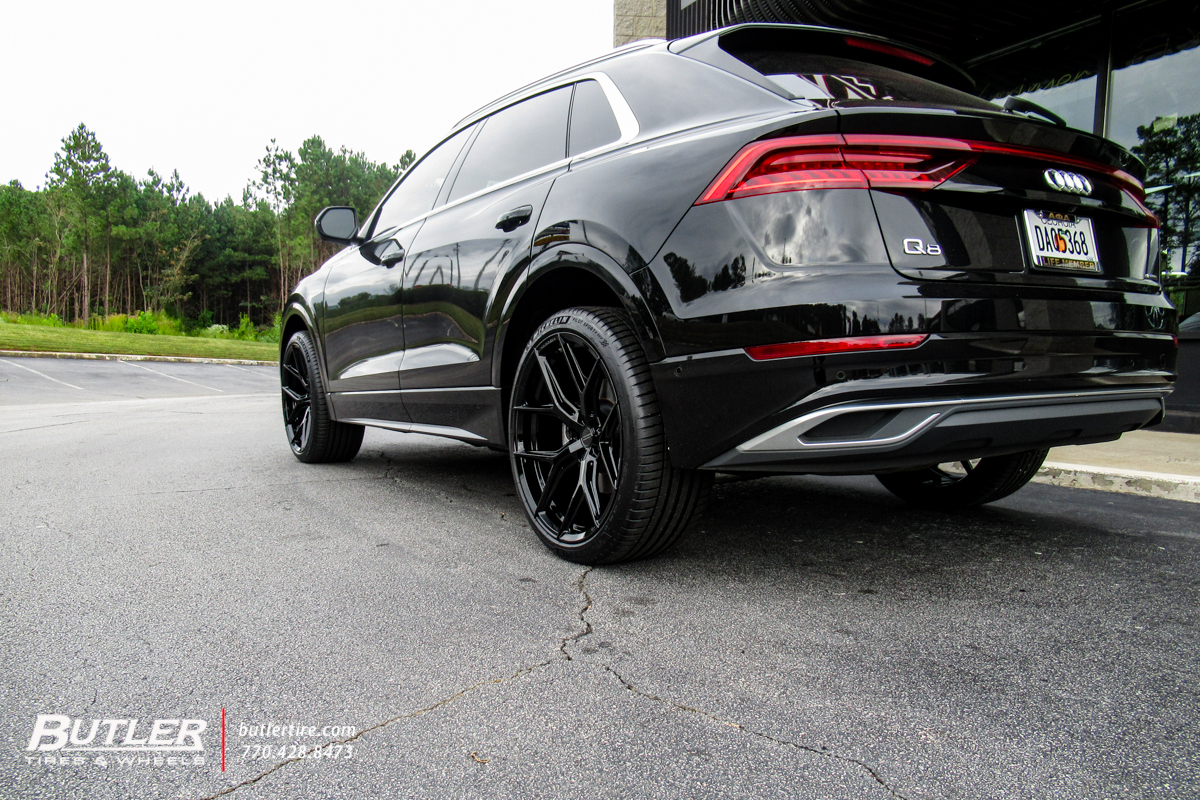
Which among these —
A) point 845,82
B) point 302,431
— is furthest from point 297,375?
point 845,82

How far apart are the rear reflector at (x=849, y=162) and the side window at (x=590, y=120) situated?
782mm

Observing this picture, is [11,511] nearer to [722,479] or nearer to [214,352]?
[722,479]

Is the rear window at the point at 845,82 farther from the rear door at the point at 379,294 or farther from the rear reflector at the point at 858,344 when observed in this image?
the rear door at the point at 379,294

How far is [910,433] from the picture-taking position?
1.89 meters

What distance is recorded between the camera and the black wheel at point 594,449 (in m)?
2.27

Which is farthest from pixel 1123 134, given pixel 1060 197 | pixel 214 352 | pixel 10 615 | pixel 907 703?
pixel 214 352

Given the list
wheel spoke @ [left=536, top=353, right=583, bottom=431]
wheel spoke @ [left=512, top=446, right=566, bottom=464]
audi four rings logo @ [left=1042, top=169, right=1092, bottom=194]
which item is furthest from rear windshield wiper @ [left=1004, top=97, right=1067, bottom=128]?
wheel spoke @ [left=512, top=446, right=566, bottom=464]

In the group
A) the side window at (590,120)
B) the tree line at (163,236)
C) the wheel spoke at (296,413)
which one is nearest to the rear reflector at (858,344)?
the side window at (590,120)

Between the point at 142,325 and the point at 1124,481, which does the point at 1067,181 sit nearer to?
the point at 1124,481

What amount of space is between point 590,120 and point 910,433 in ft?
5.56

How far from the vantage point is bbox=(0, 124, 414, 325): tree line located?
160 feet

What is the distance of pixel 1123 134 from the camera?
24.2ft

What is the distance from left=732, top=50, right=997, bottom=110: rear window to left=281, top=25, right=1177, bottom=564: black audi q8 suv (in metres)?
0.01

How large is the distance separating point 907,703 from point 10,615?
7.60 ft
